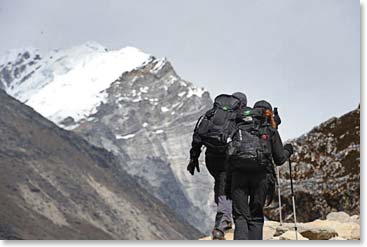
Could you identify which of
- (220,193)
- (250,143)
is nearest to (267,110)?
(250,143)

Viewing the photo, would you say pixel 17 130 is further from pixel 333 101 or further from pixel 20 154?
pixel 333 101

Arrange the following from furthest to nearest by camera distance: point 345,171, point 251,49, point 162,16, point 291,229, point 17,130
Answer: point 17,130 < point 162,16 < point 251,49 < point 345,171 < point 291,229

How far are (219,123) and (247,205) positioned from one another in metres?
0.72

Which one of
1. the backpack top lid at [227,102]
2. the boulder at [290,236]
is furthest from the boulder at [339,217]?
the backpack top lid at [227,102]

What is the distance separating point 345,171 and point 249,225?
4.69m

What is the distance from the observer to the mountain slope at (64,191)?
8969 cm

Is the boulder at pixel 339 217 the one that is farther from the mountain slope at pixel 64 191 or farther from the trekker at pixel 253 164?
the mountain slope at pixel 64 191

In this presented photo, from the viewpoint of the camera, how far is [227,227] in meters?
5.89

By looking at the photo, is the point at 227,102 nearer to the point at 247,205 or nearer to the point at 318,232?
the point at 247,205

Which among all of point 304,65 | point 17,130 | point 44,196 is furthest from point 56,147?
point 304,65

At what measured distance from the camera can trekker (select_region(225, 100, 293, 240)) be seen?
16.6 feet

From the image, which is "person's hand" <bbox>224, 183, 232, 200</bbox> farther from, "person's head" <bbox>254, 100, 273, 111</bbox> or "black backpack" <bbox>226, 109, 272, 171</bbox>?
"person's head" <bbox>254, 100, 273, 111</bbox>

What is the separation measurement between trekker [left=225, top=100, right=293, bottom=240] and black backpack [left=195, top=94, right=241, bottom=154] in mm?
344

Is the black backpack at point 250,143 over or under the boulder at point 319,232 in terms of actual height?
over
